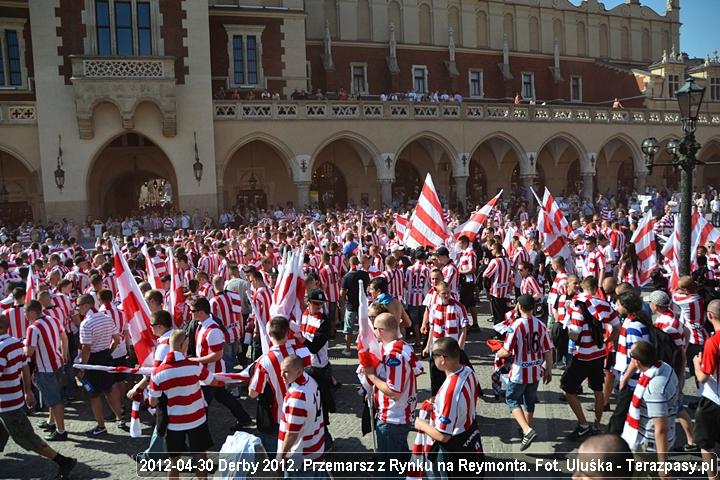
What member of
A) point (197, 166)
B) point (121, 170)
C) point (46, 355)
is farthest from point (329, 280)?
point (121, 170)

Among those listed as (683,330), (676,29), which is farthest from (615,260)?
(676,29)

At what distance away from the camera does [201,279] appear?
10.7 metres

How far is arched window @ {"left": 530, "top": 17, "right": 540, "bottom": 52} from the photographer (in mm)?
43125

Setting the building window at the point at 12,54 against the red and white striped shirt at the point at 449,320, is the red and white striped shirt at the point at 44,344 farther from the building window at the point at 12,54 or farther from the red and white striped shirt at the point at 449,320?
the building window at the point at 12,54

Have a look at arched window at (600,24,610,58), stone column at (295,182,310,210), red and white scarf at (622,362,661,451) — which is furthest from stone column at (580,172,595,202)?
red and white scarf at (622,362,661,451)

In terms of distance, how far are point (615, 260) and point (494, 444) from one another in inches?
328

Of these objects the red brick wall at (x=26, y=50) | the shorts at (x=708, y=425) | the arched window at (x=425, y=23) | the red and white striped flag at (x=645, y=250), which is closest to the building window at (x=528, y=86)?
the arched window at (x=425, y=23)

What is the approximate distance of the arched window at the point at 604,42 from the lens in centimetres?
4612

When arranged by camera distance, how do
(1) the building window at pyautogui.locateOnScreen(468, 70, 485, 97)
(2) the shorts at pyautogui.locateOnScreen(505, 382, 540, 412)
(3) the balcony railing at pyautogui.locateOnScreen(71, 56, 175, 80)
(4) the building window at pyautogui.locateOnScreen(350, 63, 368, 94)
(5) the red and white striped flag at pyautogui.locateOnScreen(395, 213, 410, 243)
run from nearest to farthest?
(2) the shorts at pyautogui.locateOnScreen(505, 382, 540, 412), (5) the red and white striped flag at pyautogui.locateOnScreen(395, 213, 410, 243), (3) the balcony railing at pyautogui.locateOnScreen(71, 56, 175, 80), (4) the building window at pyautogui.locateOnScreen(350, 63, 368, 94), (1) the building window at pyautogui.locateOnScreen(468, 70, 485, 97)

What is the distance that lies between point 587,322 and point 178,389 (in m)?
4.74

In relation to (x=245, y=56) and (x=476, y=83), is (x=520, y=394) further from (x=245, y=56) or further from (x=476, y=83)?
(x=476, y=83)

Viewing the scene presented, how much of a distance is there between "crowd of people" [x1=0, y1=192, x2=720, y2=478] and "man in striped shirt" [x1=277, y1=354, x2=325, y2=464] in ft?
0.04

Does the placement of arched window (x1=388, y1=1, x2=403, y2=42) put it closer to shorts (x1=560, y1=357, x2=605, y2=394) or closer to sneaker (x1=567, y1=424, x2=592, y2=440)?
shorts (x1=560, y1=357, x2=605, y2=394)

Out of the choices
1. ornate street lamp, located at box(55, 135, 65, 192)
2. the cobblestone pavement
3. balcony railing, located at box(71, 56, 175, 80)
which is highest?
balcony railing, located at box(71, 56, 175, 80)
